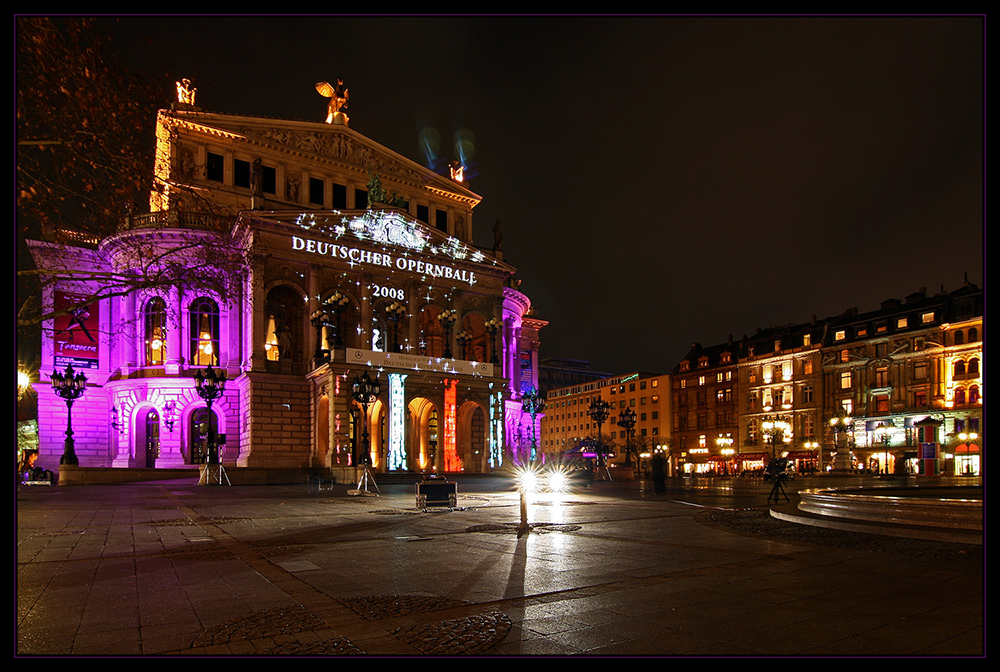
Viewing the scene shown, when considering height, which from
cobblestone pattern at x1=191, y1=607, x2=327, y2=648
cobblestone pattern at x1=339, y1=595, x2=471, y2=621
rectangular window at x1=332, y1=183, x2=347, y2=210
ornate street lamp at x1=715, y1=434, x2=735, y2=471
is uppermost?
rectangular window at x1=332, y1=183, x2=347, y2=210

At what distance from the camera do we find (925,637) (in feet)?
17.9

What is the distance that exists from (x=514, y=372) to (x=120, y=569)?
57.4 meters

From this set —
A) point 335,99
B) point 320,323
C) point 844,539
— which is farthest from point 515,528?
point 335,99

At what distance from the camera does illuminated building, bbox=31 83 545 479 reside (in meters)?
43.8

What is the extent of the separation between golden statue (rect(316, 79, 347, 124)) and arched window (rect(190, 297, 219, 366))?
59.7ft

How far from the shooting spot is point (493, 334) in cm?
5253

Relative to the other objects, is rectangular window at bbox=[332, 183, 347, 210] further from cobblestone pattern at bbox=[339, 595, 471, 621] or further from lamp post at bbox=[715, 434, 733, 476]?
lamp post at bbox=[715, 434, 733, 476]

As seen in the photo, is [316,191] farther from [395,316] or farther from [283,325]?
[395,316]

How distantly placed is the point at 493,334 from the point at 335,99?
23.4 meters

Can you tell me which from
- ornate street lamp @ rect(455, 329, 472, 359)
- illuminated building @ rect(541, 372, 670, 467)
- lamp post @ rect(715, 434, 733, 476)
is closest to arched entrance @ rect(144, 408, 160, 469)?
ornate street lamp @ rect(455, 329, 472, 359)

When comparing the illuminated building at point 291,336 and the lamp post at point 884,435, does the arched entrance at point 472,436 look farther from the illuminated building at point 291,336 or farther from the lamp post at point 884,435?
the lamp post at point 884,435

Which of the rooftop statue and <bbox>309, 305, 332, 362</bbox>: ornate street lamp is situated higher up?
the rooftop statue

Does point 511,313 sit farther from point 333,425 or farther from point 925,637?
point 925,637

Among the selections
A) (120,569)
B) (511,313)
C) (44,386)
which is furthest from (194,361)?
(120,569)
